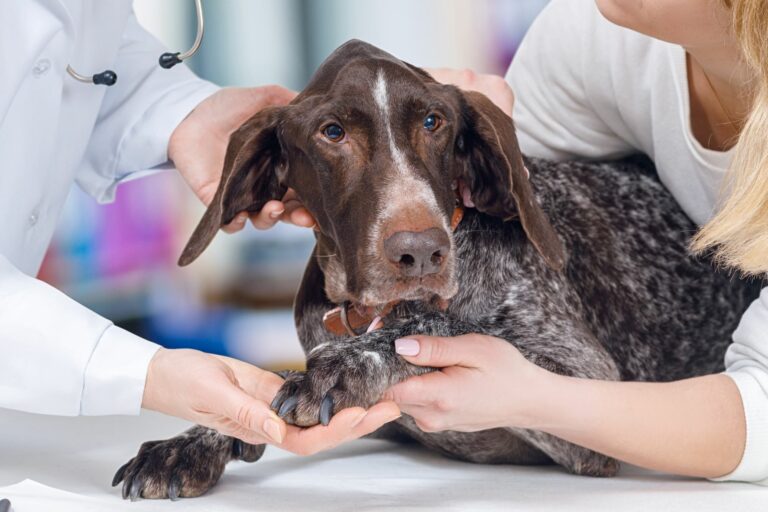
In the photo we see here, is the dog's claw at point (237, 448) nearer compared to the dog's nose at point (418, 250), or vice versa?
the dog's nose at point (418, 250)

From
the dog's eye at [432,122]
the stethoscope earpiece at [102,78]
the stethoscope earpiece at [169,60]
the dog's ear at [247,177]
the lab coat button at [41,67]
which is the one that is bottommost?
the dog's ear at [247,177]

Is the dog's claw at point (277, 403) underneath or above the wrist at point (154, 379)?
above

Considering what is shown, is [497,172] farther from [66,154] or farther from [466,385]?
[66,154]

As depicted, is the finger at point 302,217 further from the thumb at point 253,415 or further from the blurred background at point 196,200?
the blurred background at point 196,200

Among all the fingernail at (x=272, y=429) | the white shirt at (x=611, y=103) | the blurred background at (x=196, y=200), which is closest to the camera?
the fingernail at (x=272, y=429)

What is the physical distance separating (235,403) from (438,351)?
0.50 meters

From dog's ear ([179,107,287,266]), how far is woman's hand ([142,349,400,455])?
36cm

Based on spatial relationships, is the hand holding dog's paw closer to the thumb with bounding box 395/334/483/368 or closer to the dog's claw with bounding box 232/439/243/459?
the thumb with bounding box 395/334/483/368

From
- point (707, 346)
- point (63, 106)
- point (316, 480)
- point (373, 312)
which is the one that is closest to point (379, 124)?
point (373, 312)

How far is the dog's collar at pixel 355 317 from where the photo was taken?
3051 mm

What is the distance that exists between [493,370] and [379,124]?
2.08 feet

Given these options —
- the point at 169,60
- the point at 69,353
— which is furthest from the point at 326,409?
the point at 169,60

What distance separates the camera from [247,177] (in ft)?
10.1

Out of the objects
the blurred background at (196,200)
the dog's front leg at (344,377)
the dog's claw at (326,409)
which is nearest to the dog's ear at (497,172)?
the dog's front leg at (344,377)
